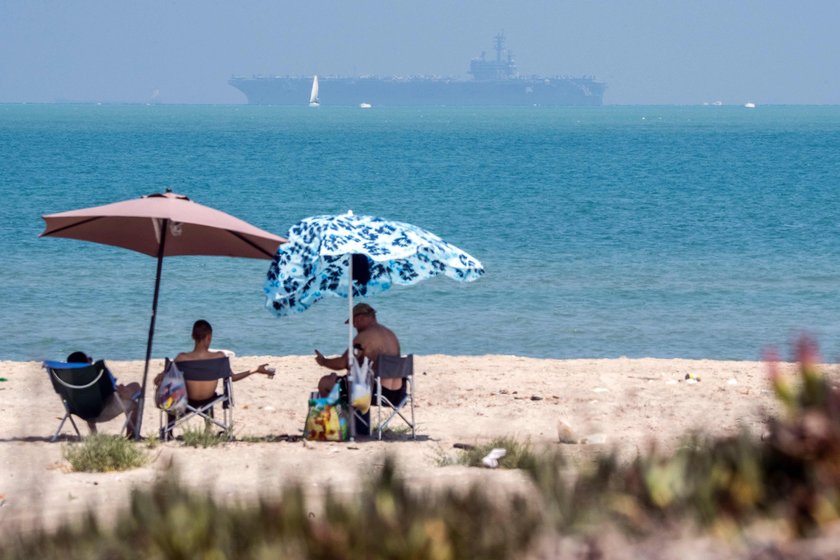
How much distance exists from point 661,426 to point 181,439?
350 centimetres

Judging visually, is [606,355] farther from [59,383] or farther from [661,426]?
[59,383]

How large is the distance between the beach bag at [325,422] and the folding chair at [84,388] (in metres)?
1.20

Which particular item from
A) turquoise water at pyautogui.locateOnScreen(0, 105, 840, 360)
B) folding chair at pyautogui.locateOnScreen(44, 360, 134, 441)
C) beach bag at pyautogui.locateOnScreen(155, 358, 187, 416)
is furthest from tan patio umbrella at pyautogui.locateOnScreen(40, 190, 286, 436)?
turquoise water at pyautogui.locateOnScreen(0, 105, 840, 360)

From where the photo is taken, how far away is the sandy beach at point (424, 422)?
20.1 feet

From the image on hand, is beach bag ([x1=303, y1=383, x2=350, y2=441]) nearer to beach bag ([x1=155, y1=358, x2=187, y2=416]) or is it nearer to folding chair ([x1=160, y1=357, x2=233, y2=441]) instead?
folding chair ([x1=160, y1=357, x2=233, y2=441])

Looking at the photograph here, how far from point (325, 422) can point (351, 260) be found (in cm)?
113

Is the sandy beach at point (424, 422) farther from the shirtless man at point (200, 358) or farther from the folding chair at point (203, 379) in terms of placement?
the shirtless man at point (200, 358)

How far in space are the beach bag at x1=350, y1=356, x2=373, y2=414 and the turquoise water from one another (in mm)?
5699

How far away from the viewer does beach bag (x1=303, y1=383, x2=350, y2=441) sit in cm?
827

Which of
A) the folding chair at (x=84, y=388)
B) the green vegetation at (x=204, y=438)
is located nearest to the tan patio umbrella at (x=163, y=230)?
the folding chair at (x=84, y=388)

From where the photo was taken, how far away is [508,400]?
10.4 m

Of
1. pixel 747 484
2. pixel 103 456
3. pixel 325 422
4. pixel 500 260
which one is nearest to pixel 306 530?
pixel 747 484

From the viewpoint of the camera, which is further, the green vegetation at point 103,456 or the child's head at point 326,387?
the child's head at point 326,387

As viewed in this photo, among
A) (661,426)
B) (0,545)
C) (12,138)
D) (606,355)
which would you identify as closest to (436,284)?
(606,355)
